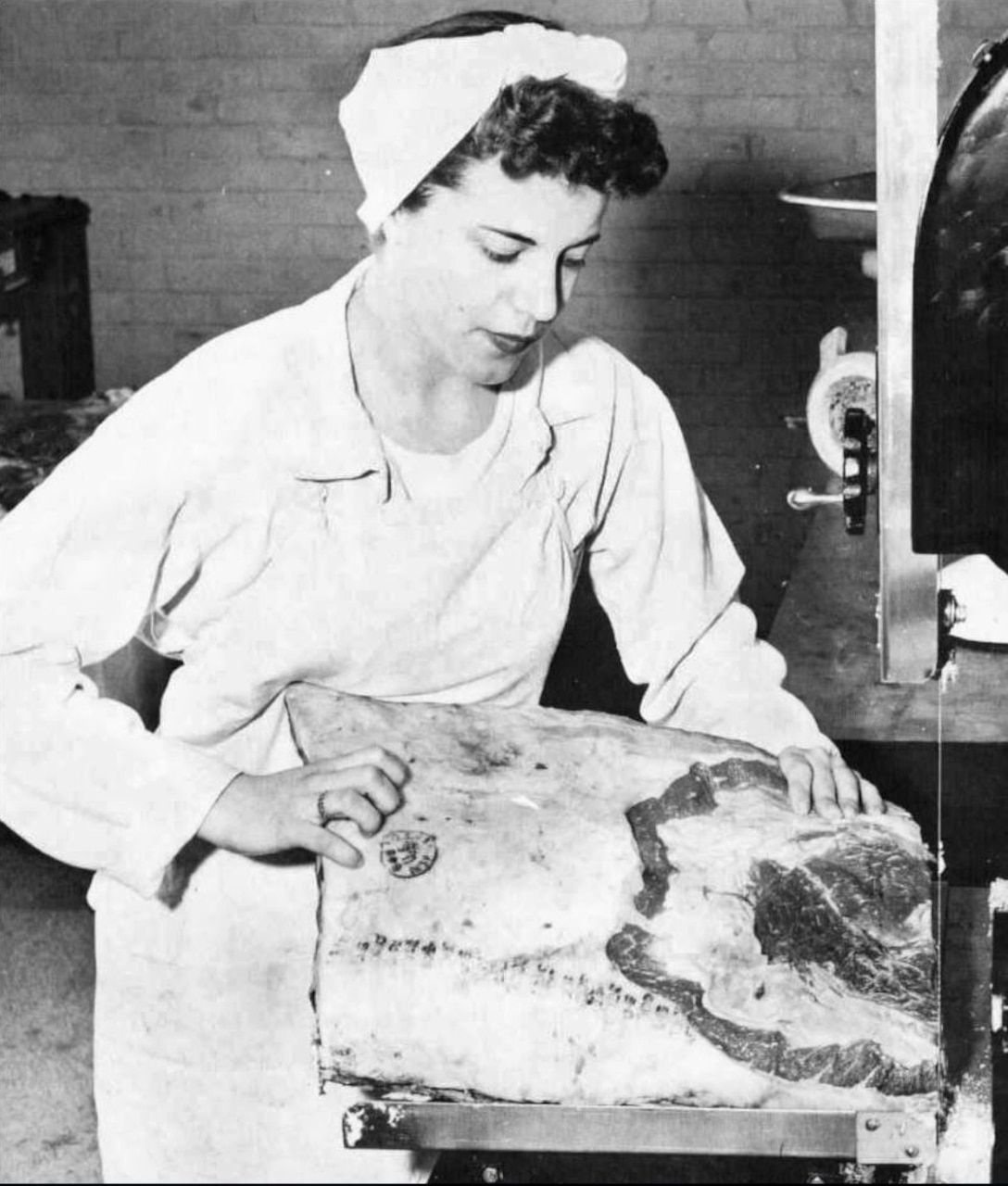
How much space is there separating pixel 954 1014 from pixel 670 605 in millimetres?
502

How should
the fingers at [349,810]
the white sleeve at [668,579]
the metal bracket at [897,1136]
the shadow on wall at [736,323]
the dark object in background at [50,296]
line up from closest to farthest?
the metal bracket at [897,1136] < the fingers at [349,810] < the white sleeve at [668,579] < the dark object in background at [50,296] < the shadow on wall at [736,323]

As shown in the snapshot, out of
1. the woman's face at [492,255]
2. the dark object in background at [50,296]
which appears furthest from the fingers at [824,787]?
the dark object in background at [50,296]

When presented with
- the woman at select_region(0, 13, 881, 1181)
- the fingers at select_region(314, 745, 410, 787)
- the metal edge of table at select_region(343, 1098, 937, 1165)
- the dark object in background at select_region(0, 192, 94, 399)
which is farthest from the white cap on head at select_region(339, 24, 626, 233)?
the dark object in background at select_region(0, 192, 94, 399)

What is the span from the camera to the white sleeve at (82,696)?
1.47m

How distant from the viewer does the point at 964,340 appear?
1450 millimetres

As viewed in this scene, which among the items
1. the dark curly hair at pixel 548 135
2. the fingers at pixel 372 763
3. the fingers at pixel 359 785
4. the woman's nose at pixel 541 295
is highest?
the dark curly hair at pixel 548 135

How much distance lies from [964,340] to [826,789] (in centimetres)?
41

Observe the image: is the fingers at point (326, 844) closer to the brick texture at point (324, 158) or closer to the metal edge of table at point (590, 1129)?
the metal edge of table at point (590, 1129)

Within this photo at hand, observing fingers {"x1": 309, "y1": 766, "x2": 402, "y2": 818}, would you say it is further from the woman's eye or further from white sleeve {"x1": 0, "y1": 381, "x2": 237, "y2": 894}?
the woman's eye

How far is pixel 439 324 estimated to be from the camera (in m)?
1.56

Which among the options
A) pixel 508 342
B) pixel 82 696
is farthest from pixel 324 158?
pixel 82 696

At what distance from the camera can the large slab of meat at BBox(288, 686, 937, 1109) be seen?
1257 mm

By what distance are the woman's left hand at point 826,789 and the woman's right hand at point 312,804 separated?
342 mm

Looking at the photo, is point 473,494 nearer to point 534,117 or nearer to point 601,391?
point 601,391
